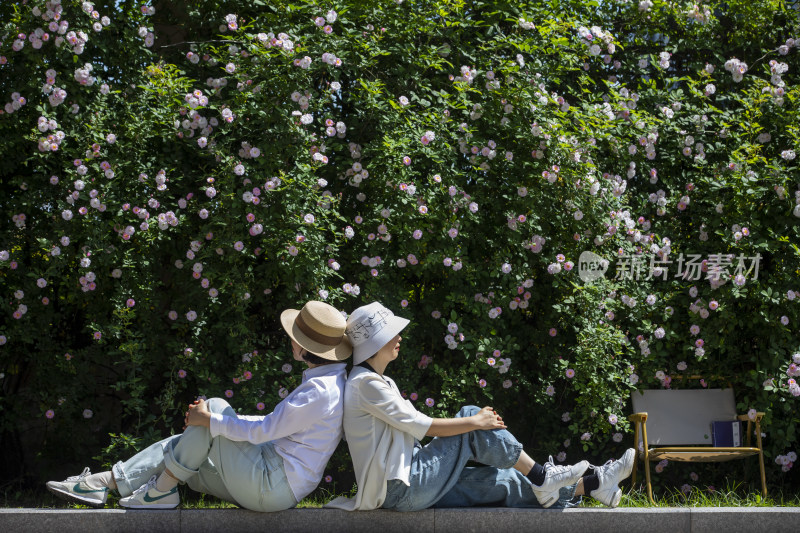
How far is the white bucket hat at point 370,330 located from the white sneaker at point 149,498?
1.05 m

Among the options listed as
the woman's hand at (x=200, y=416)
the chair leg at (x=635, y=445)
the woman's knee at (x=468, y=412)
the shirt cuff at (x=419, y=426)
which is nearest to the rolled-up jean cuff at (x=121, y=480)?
the woman's hand at (x=200, y=416)

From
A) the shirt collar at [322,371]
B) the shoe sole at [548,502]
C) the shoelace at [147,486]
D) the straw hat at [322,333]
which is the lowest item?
the shoe sole at [548,502]

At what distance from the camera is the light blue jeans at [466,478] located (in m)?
3.81

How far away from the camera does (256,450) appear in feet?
12.3

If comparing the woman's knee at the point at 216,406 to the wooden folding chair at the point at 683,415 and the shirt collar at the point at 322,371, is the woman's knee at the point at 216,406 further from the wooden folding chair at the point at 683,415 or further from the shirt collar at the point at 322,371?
the wooden folding chair at the point at 683,415

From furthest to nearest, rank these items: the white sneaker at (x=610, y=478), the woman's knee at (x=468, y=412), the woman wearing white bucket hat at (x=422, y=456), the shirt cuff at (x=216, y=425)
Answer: the white sneaker at (x=610, y=478) < the woman's knee at (x=468, y=412) < the woman wearing white bucket hat at (x=422, y=456) < the shirt cuff at (x=216, y=425)

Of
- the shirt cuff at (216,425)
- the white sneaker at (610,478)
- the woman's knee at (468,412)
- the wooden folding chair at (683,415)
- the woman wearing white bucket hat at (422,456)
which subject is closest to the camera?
the shirt cuff at (216,425)

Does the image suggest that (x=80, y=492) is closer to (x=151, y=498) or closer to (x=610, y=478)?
(x=151, y=498)

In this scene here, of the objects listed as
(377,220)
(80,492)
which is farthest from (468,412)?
(80,492)

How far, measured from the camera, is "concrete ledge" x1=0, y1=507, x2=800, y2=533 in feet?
12.5

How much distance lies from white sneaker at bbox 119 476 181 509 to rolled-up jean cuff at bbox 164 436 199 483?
0.14 meters

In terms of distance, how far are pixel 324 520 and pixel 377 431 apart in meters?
0.48

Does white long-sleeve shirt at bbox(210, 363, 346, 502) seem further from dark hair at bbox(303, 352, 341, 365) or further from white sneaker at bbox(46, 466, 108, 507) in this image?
white sneaker at bbox(46, 466, 108, 507)

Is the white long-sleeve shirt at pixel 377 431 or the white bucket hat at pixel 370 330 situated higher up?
the white bucket hat at pixel 370 330
